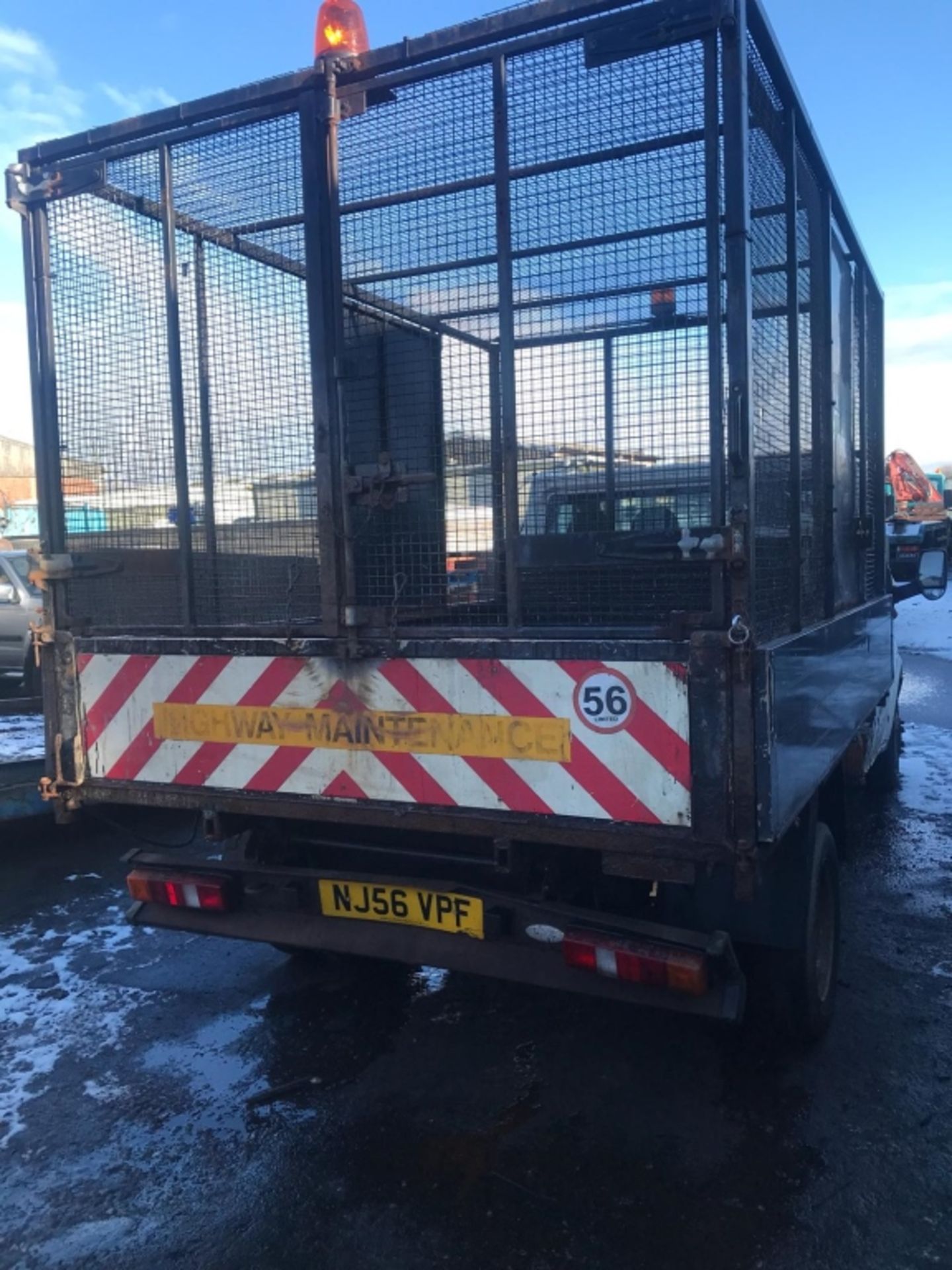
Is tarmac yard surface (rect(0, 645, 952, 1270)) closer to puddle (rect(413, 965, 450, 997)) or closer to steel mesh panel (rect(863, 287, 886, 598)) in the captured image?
puddle (rect(413, 965, 450, 997))

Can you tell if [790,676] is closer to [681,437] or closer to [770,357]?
[681,437]

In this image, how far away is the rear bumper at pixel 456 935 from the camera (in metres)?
3.04

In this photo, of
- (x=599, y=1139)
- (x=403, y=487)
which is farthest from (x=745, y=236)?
(x=599, y=1139)

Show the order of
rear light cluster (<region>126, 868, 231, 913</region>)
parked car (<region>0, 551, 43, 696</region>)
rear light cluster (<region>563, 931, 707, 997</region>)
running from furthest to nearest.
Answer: parked car (<region>0, 551, 43, 696</region>) → rear light cluster (<region>126, 868, 231, 913</region>) → rear light cluster (<region>563, 931, 707, 997</region>)

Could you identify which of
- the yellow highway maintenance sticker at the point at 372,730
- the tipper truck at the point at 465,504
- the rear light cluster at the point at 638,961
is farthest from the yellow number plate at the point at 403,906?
the yellow highway maintenance sticker at the point at 372,730

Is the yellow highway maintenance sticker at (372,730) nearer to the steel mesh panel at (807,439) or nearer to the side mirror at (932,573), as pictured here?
the steel mesh panel at (807,439)

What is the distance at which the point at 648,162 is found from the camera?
287 centimetres

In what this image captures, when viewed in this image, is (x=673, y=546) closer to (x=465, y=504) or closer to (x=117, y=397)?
(x=465, y=504)

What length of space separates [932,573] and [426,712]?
19.7ft

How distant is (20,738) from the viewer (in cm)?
773

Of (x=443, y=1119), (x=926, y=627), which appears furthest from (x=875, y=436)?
(x=926, y=627)

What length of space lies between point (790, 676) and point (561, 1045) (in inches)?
69.9

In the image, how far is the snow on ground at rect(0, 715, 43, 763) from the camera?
22.6 feet

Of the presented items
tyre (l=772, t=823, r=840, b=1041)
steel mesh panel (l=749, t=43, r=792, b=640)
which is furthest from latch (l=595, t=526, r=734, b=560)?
tyre (l=772, t=823, r=840, b=1041)
